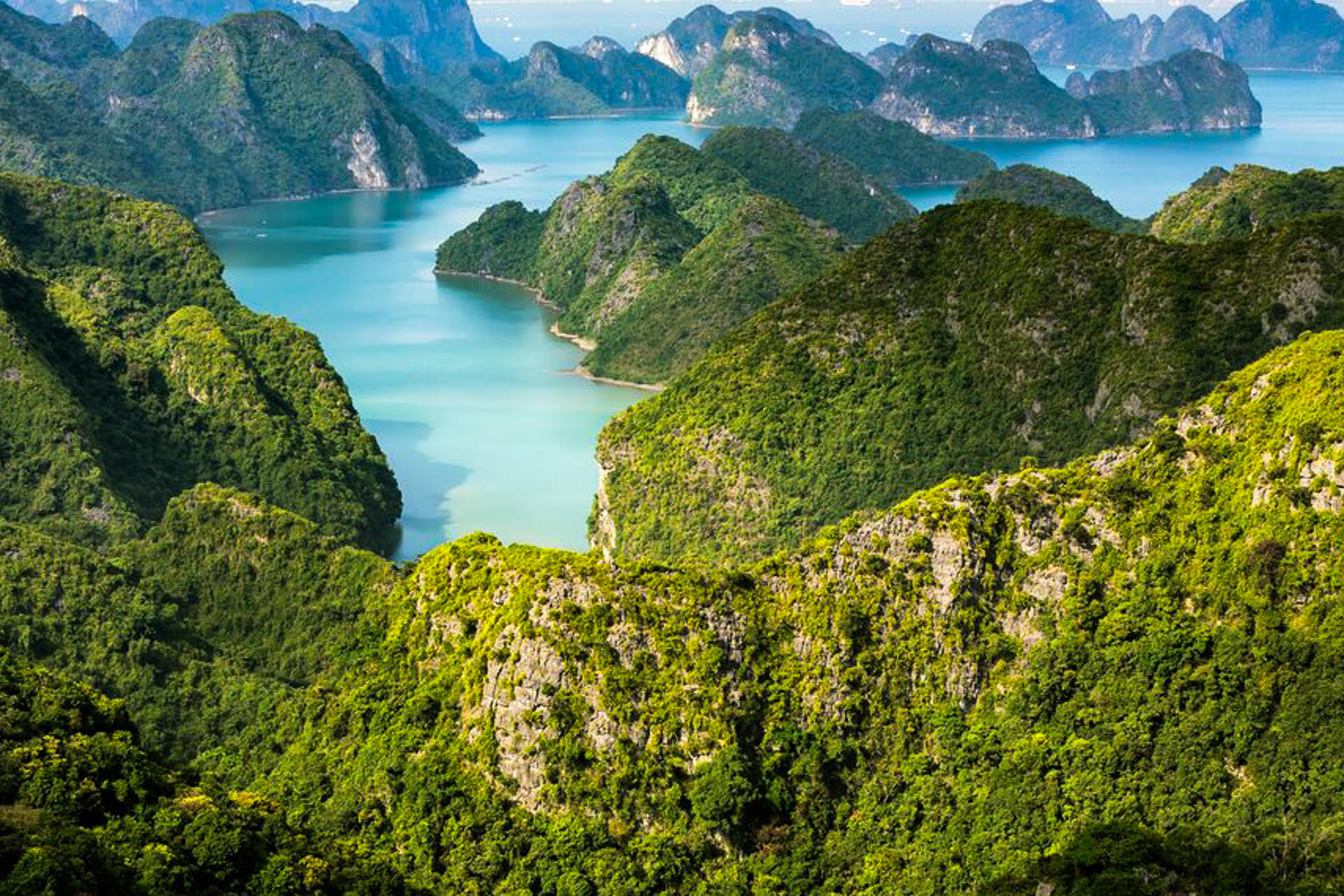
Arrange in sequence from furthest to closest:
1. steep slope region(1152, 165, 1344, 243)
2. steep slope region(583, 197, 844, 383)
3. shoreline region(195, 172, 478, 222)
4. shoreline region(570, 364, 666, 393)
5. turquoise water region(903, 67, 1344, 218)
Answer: turquoise water region(903, 67, 1344, 218) < shoreline region(195, 172, 478, 222) < steep slope region(583, 197, 844, 383) < shoreline region(570, 364, 666, 393) < steep slope region(1152, 165, 1344, 243)

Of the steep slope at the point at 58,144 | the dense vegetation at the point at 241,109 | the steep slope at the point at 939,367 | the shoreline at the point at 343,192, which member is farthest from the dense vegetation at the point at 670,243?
the dense vegetation at the point at 241,109

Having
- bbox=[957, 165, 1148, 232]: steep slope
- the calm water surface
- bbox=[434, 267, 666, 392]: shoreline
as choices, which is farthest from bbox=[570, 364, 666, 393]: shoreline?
bbox=[957, 165, 1148, 232]: steep slope

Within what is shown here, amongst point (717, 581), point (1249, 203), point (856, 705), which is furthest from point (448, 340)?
point (856, 705)

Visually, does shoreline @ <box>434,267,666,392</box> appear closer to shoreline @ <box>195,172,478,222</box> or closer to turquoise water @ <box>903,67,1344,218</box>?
shoreline @ <box>195,172,478,222</box>

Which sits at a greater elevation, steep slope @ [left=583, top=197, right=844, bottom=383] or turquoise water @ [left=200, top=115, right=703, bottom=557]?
steep slope @ [left=583, top=197, right=844, bottom=383]

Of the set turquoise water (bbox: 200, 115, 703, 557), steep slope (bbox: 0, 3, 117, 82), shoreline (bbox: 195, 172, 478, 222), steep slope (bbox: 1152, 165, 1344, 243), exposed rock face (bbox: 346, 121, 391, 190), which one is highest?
steep slope (bbox: 0, 3, 117, 82)

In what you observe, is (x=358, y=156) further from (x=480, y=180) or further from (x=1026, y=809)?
(x=1026, y=809)

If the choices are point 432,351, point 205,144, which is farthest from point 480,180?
point 432,351
